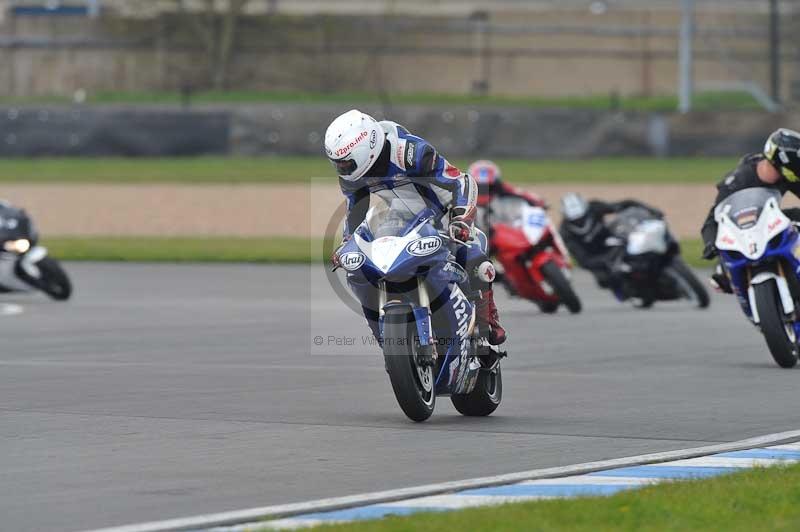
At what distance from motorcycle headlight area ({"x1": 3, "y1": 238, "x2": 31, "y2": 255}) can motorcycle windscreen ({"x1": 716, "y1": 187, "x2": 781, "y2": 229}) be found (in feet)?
30.4

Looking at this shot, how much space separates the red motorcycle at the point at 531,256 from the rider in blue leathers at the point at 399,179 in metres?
8.86

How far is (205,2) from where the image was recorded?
6412cm

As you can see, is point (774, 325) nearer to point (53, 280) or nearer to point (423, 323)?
point (423, 323)

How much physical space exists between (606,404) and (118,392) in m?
3.10

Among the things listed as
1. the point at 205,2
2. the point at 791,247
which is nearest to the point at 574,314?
the point at 791,247

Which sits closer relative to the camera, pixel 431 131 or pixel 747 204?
pixel 747 204

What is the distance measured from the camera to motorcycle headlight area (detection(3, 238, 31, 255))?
66.7ft

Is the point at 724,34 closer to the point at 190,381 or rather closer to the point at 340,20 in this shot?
the point at 340,20

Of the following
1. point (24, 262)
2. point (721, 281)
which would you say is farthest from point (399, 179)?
point (24, 262)

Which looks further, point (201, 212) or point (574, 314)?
point (201, 212)

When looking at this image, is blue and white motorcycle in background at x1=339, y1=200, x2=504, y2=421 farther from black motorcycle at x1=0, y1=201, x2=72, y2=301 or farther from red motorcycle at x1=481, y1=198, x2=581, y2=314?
black motorcycle at x1=0, y1=201, x2=72, y2=301

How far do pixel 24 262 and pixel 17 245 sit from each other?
289 millimetres

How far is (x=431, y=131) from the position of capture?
46.7 metres

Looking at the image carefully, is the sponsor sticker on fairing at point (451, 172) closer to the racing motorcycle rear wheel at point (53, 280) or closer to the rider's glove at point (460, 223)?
the rider's glove at point (460, 223)
